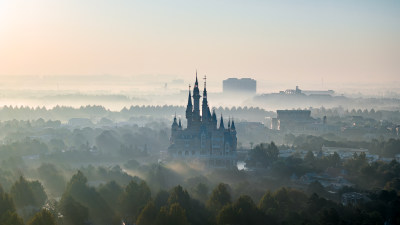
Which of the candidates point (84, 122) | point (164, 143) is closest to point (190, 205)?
point (164, 143)

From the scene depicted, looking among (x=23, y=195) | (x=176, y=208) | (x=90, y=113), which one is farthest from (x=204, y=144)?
(x=90, y=113)

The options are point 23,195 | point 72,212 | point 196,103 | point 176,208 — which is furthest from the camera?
point 196,103

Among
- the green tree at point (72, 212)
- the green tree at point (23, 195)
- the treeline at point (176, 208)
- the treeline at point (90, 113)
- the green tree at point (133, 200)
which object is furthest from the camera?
the treeline at point (90, 113)

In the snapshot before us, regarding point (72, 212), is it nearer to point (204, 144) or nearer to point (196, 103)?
point (204, 144)

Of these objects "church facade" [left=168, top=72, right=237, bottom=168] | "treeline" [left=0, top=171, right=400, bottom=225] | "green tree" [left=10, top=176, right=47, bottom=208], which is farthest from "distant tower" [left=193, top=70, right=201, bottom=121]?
"green tree" [left=10, top=176, right=47, bottom=208]

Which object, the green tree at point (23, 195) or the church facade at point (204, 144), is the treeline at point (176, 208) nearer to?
the green tree at point (23, 195)

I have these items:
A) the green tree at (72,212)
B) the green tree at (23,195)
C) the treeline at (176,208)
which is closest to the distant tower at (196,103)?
the treeline at (176,208)

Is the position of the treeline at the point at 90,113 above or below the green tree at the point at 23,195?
above

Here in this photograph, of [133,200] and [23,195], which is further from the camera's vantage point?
[23,195]

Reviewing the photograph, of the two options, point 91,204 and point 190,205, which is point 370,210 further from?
point 91,204
